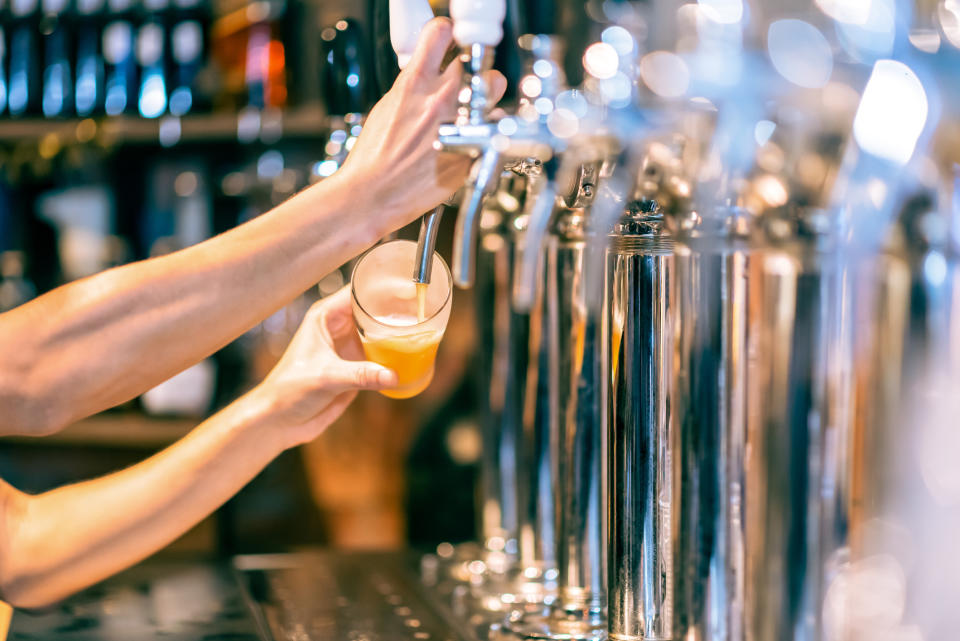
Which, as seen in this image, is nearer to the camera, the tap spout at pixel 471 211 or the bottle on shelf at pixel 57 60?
the tap spout at pixel 471 211

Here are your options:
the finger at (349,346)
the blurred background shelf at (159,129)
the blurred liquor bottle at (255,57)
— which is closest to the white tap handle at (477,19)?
the finger at (349,346)

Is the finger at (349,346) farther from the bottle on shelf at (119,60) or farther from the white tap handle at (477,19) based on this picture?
the bottle on shelf at (119,60)

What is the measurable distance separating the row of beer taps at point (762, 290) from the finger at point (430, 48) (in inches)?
1.5

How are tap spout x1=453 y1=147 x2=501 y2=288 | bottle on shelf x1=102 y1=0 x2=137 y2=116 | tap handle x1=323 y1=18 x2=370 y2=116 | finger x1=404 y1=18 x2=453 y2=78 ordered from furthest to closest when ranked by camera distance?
Answer: bottle on shelf x1=102 y1=0 x2=137 y2=116
tap handle x1=323 y1=18 x2=370 y2=116
finger x1=404 y1=18 x2=453 y2=78
tap spout x1=453 y1=147 x2=501 y2=288

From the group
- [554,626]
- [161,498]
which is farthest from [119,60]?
[554,626]

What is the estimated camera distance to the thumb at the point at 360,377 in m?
0.91

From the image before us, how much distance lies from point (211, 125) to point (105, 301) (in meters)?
1.25

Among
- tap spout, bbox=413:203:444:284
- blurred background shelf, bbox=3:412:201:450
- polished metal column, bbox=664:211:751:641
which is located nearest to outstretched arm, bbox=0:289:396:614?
tap spout, bbox=413:203:444:284

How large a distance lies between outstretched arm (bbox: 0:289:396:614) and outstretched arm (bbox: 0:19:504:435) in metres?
0.13

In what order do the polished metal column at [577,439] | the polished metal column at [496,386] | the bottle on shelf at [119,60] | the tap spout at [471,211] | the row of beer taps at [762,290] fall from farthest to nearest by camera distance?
1. the bottle on shelf at [119,60]
2. the polished metal column at [496,386]
3. the polished metal column at [577,439]
4. the tap spout at [471,211]
5. the row of beer taps at [762,290]

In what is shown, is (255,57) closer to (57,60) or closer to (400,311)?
(57,60)

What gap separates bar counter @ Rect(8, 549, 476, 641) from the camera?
38.3 inches

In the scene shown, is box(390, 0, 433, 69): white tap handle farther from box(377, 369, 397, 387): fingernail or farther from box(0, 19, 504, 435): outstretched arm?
box(377, 369, 397, 387): fingernail

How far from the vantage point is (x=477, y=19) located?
2.45 feet
